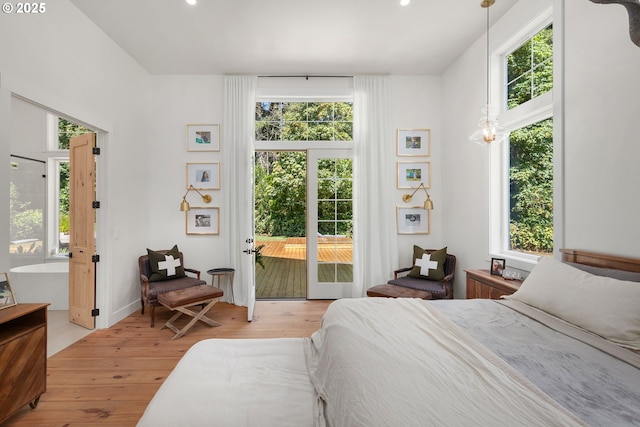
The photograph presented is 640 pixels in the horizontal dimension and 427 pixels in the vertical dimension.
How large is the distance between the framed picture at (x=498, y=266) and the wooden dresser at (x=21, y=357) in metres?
3.93

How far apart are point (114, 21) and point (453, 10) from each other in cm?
370

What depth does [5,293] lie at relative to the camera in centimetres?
207

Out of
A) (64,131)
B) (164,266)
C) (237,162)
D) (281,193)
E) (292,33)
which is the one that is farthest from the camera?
(281,193)

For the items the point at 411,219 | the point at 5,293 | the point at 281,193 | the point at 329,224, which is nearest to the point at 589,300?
the point at 411,219

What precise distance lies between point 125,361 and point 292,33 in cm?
389

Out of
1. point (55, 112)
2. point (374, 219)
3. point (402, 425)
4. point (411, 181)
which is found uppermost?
point (55, 112)

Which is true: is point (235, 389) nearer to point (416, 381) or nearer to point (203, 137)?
point (416, 381)

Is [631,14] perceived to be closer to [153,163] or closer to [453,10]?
[453,10]

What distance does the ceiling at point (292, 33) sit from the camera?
9.92 ft

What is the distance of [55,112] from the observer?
2809 mm

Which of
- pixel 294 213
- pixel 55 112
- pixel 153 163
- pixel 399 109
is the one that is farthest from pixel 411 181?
pixel 294 213

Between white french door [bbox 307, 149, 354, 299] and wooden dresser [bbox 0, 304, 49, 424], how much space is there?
3087 mm

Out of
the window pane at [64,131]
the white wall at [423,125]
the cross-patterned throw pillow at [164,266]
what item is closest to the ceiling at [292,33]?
the white wall at [423,125]

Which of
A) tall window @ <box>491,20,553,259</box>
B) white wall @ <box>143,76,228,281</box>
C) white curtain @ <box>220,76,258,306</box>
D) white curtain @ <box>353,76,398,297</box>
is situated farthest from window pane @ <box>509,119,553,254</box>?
white wall @ <box>143,76,228,281</box>
